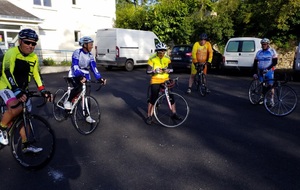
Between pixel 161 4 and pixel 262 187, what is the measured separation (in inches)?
838

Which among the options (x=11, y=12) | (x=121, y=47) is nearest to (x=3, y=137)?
(x=121, y=47)

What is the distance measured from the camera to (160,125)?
559cm

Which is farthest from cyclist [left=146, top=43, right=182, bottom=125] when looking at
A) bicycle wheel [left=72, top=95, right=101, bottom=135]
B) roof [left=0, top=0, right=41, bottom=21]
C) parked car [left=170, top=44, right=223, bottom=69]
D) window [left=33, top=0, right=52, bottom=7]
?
window [left=33, top=0, right=52, bottom=7]

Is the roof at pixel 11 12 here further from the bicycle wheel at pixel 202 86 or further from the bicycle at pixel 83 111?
the bicycle wheel at pixel 202 86

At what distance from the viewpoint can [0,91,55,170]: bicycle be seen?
3607mm

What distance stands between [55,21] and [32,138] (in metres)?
19.1

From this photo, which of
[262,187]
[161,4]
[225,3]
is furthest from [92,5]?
[262,187]

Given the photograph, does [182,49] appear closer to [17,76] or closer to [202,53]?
[202,53]

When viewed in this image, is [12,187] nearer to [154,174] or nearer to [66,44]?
[154,174]

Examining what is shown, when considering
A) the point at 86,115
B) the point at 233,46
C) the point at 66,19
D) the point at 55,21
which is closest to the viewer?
the point at 86,115

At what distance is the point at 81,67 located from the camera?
5160 millimetres

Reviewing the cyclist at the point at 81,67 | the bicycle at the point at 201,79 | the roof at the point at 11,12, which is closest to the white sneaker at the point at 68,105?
the cyclist at the point at 81,67

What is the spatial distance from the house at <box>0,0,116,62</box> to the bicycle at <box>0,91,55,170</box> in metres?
14.9

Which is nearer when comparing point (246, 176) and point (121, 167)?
point (246, 176)
